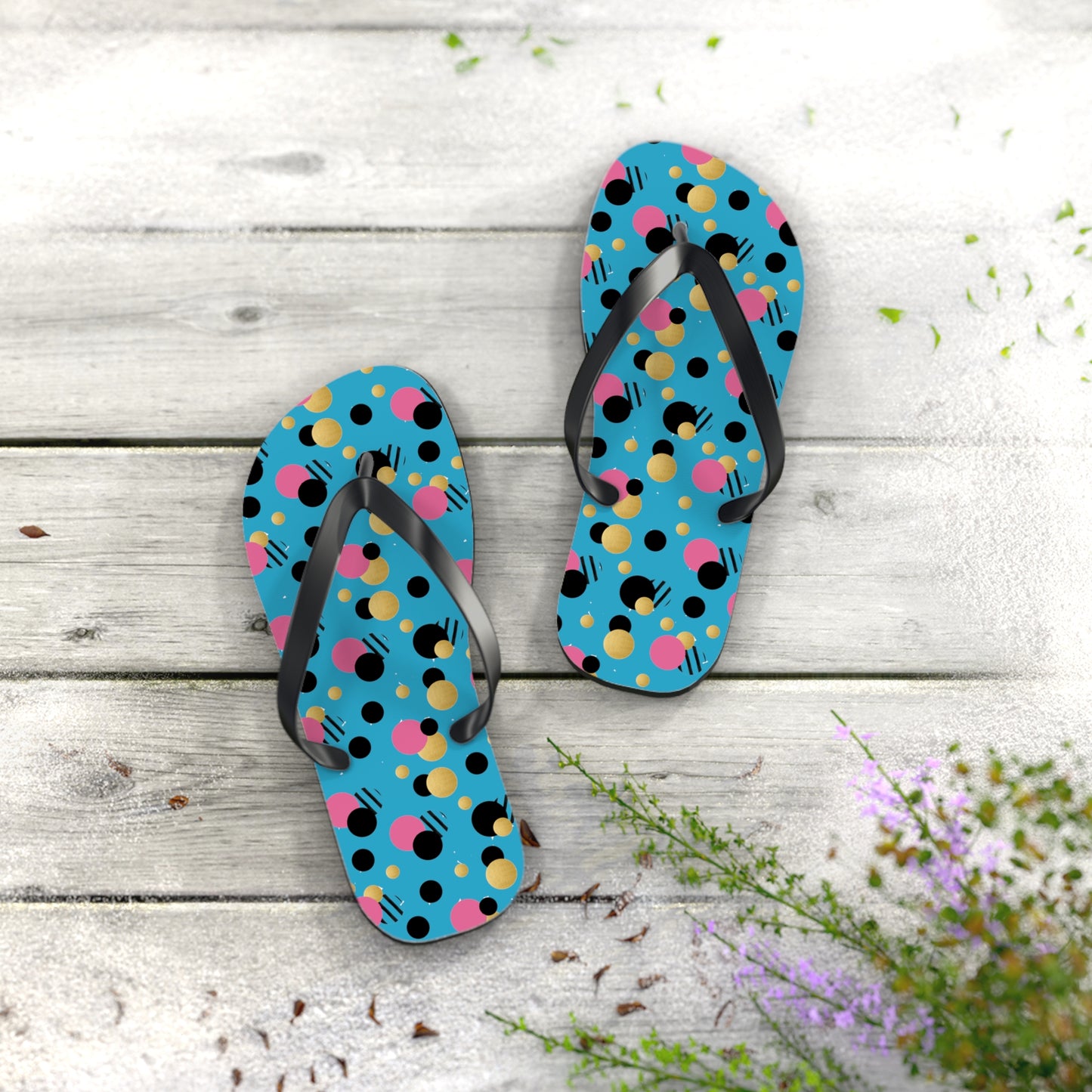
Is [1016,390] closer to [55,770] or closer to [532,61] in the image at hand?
[532,61]

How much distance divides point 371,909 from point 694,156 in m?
0.72

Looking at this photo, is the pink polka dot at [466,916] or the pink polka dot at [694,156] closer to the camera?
the pink polka dot at [466,916]

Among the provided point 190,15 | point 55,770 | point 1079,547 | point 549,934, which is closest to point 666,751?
point 549,934

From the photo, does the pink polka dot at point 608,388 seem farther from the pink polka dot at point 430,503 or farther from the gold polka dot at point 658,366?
the pink polka dot at point 430,503

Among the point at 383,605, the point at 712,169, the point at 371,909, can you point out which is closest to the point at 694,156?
the point at 712,169

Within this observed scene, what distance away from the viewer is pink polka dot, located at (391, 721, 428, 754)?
28.4 inches

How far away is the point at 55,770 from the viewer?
729 mm

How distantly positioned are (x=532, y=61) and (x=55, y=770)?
2.58ft

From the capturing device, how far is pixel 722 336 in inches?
28.0

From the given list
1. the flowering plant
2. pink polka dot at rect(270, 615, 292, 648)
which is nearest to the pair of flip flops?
pink polka dot at rect(270, 615, 292, 648)

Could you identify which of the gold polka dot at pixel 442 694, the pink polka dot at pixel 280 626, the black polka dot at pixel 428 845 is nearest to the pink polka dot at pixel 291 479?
the pink polka dot at pixel 280 626

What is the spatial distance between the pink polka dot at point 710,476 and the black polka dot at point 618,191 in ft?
0.85

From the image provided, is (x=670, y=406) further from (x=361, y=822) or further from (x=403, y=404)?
(x=361, y=822)

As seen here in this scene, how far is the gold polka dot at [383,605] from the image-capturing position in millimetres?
740
